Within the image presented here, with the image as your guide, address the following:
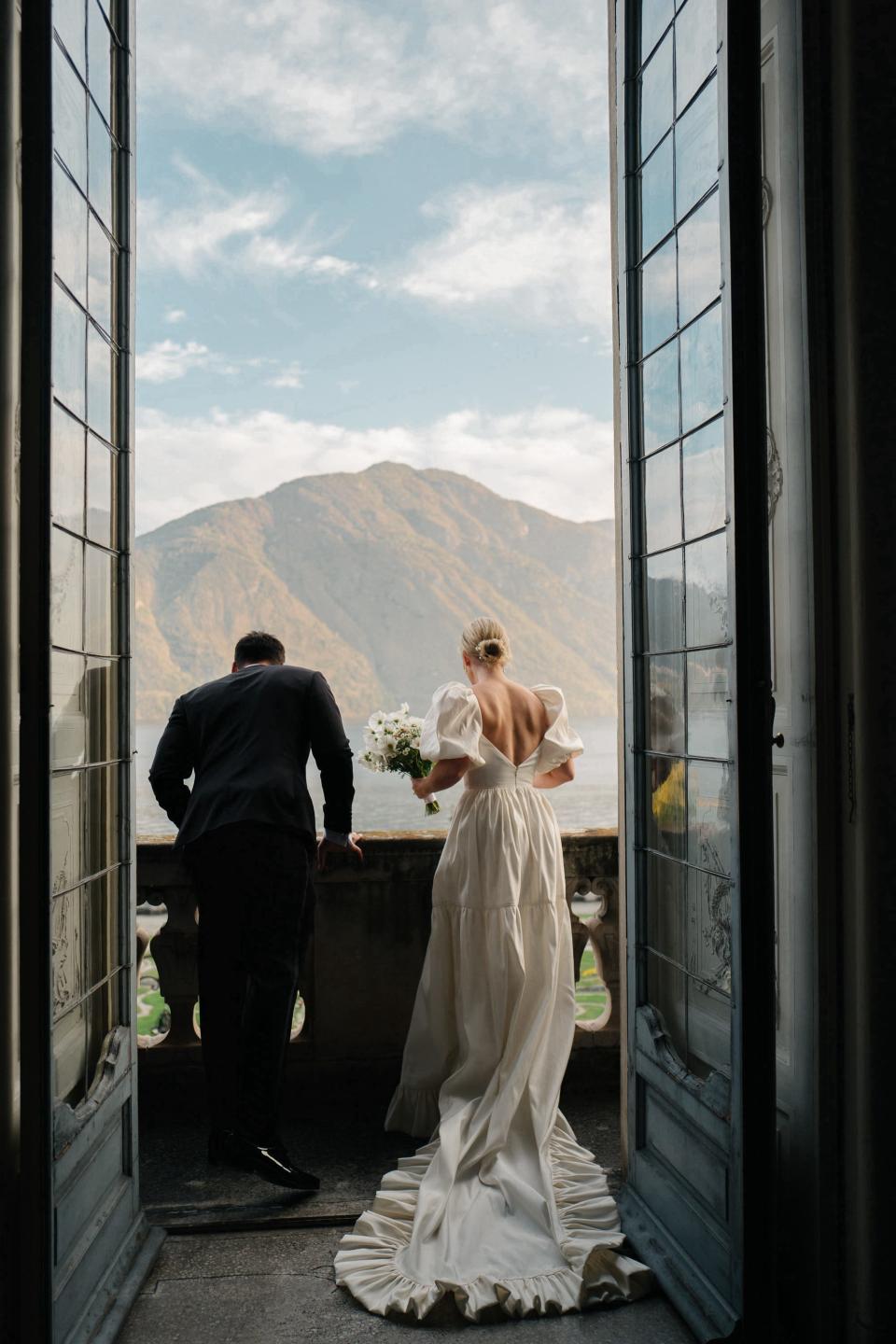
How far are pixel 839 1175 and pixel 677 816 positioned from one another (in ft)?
2.70

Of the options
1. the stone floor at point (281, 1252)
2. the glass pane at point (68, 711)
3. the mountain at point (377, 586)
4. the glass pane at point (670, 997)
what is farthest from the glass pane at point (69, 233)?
the mountain at point (377, 586)

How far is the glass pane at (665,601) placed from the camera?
8.23 feet

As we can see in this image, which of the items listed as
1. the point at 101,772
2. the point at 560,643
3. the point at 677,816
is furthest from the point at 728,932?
the point at 560,643

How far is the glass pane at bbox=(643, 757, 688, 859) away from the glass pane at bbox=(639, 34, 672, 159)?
158 centimetres

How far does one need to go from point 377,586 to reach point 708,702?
66553 mm

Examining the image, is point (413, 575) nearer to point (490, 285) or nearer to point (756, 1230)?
point (490, 285)

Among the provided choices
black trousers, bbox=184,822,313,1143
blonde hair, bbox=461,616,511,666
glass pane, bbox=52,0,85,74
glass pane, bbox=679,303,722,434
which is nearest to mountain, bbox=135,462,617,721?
blonde hair, bbox=461,616,511,666

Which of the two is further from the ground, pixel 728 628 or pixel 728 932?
pixel 728 628

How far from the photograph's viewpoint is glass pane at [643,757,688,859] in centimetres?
248

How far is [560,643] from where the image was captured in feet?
232

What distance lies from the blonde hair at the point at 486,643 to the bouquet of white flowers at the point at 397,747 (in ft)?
0.99

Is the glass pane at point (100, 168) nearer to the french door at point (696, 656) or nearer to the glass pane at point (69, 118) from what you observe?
the glass pane at point (69, 118)

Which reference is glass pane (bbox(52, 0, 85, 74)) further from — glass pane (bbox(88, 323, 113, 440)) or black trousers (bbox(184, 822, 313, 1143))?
black trousers (bbox(184, 822, 313, 1143))

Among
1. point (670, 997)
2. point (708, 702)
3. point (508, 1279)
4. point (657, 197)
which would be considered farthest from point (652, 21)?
point (508, 1279)
